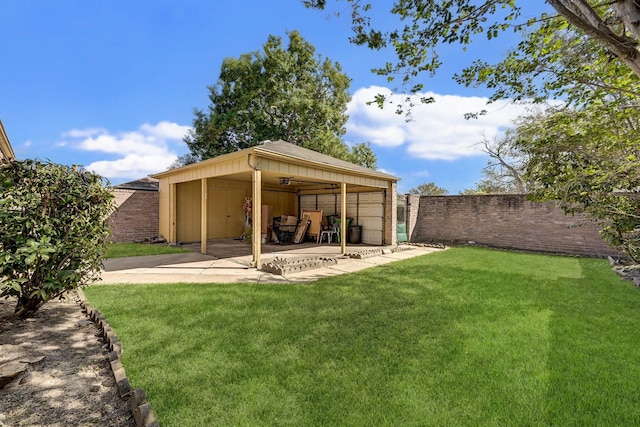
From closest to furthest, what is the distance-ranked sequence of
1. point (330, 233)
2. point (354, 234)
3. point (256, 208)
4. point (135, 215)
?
point (256, 208), point (135, 215), point (330, 233), point (354, 234)

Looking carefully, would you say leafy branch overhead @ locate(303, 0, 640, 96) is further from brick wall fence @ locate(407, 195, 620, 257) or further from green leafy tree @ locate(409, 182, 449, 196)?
green leafy tree @ locate(409, 182, 449, 196)

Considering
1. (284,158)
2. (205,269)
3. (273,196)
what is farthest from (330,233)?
(205,269)

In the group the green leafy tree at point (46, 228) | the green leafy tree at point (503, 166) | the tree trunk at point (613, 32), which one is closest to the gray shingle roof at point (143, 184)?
the green leafy tree at point (46, 228)

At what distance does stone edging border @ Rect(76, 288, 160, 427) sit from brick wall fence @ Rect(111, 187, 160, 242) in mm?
8831

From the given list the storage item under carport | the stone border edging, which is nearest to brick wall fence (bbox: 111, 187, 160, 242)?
the stone border edging

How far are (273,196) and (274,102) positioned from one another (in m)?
8.17

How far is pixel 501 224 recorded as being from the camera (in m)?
11.8

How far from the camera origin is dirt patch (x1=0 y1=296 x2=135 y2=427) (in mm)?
1886

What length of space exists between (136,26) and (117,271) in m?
6.44

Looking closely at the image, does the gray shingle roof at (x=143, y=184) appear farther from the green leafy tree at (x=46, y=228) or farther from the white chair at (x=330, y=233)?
the green leafy tree at (x=46, y=228)

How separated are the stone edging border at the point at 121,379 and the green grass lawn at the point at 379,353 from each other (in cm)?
11

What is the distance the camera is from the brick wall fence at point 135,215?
436 inches

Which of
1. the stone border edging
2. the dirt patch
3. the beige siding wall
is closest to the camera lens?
the dirt patch

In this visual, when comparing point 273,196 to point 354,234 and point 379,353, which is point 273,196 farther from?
point 379,353
